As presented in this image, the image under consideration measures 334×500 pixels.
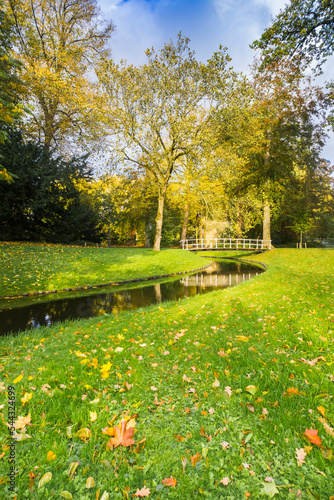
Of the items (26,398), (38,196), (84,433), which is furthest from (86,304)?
(38,196)

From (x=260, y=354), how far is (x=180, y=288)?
9.02 metres

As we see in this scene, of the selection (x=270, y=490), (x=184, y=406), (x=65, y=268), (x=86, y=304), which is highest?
(x=65, y=268)

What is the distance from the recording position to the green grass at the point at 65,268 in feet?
36.6

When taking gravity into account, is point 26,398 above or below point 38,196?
below

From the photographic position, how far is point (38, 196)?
714 inches

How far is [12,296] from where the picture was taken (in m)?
9.94

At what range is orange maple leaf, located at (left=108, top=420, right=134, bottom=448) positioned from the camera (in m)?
2.22

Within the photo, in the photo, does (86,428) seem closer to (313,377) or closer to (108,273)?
(313,377)

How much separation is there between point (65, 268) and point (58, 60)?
15875 millimetres

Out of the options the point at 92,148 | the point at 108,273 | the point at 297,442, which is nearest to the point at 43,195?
the point at 92,148

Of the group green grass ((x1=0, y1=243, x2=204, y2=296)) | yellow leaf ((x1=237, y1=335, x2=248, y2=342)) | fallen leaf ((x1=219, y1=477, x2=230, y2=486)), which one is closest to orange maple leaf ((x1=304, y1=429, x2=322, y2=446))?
fallen leaf ((x1=219, y1=477, x2=230, y2=486))

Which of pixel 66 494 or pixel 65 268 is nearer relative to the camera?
pixel 66 494

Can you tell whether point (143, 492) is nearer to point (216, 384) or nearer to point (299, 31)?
point (216, 384)

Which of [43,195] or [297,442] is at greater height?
[43,195]
